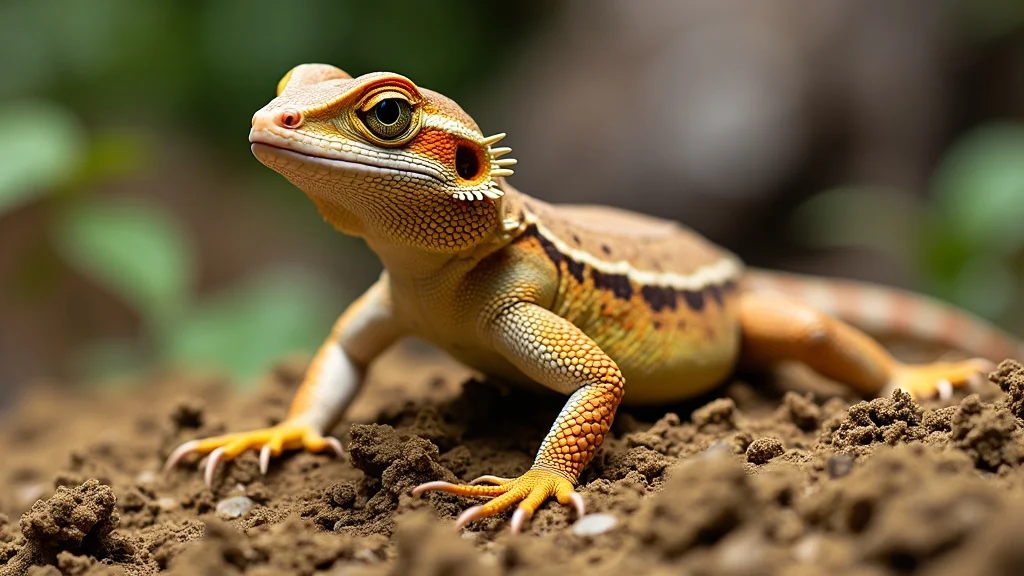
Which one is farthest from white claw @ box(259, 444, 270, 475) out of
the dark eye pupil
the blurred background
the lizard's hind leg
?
the blurred background

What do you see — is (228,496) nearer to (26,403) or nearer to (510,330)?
(510,330)

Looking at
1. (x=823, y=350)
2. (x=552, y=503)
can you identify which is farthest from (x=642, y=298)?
(x=552, y=503)

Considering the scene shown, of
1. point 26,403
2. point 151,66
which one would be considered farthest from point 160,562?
point 151,66

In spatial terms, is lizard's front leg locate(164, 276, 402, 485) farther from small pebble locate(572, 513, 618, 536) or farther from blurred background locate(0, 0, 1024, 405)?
blurred background locate(0, 0, 1024, 405)

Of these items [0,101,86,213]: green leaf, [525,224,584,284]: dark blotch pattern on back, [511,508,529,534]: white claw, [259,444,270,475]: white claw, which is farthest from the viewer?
[0,101,86,213]: green leaf

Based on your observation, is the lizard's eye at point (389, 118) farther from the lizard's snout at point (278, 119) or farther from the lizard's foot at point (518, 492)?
the lizard's foot at point (518, 492)

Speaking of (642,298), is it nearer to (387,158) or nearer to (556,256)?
(556,256)

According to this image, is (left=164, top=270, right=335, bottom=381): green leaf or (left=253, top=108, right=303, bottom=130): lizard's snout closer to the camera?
(left=253, top=108, right=303, bottom=130): lizard's snout

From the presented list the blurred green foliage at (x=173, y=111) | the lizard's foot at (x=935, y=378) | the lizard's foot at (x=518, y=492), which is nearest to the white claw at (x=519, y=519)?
the lizard's foot at (x=518, y=492)
